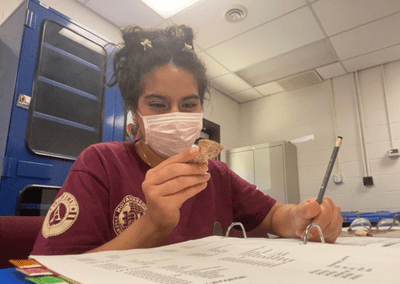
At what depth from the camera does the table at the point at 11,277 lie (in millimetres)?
301

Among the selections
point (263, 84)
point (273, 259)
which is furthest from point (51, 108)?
point (263, 84)

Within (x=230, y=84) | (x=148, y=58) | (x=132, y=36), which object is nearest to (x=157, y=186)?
(x=148, y=58)

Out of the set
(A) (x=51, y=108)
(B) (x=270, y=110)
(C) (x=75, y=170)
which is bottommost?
(C) (x=75, y=170)

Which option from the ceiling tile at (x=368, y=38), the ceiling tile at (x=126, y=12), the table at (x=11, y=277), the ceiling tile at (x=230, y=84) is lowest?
the table at (x=11, y=277)

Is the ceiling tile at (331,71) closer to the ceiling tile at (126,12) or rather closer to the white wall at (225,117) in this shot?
the white wall at (225,117)

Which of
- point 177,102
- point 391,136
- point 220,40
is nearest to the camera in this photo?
point 177,102

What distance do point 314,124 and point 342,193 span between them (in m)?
1.06

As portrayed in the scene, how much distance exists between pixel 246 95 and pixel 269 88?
427 mm

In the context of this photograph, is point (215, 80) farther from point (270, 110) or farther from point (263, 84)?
point (270, 110)

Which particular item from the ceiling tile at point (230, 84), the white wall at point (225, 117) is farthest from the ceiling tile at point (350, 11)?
the white wall at point (225, 117)

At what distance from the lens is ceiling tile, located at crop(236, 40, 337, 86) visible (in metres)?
3.39

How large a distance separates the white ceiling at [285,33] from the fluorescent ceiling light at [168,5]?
0.20ft

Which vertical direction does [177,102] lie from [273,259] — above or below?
above

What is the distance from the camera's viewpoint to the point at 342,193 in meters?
3.74
